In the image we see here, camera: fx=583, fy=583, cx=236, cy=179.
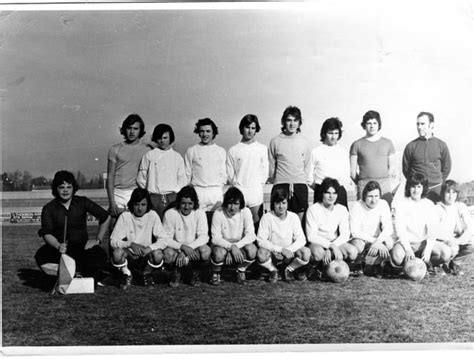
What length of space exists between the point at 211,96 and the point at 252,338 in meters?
1.86

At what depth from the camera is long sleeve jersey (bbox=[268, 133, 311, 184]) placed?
15.0 ft

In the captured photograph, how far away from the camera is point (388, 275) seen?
459 centimetres

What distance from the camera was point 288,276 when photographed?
14.8 feet

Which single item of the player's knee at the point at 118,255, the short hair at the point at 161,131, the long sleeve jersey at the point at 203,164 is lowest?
the player's knee at the point at 118,255

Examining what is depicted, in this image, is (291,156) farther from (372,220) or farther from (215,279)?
(215,279)

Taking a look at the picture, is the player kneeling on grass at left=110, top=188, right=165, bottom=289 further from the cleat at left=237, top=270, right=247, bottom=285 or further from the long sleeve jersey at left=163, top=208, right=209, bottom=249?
the cleat at left=237, top=270, right=247, bottom=285

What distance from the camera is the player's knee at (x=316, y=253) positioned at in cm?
451

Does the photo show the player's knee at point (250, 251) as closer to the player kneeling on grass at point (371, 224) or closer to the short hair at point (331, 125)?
the player kneeling on grass at point (371, 224)

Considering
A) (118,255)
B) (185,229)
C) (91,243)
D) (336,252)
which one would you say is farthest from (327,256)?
(91,243)

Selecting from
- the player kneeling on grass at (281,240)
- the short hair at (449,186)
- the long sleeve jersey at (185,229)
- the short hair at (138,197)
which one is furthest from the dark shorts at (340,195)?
the short hair at (138,197)

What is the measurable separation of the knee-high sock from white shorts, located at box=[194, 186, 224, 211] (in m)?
0.72

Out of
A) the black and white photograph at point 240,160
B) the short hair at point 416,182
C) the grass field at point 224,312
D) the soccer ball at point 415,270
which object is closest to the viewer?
the grass field at point 224,312

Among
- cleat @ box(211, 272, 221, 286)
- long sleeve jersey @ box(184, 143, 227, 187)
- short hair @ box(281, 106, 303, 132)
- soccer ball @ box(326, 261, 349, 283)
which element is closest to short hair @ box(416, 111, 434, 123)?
short hair @ box(281, 106, 303, 132)

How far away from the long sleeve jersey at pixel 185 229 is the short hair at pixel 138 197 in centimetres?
16
